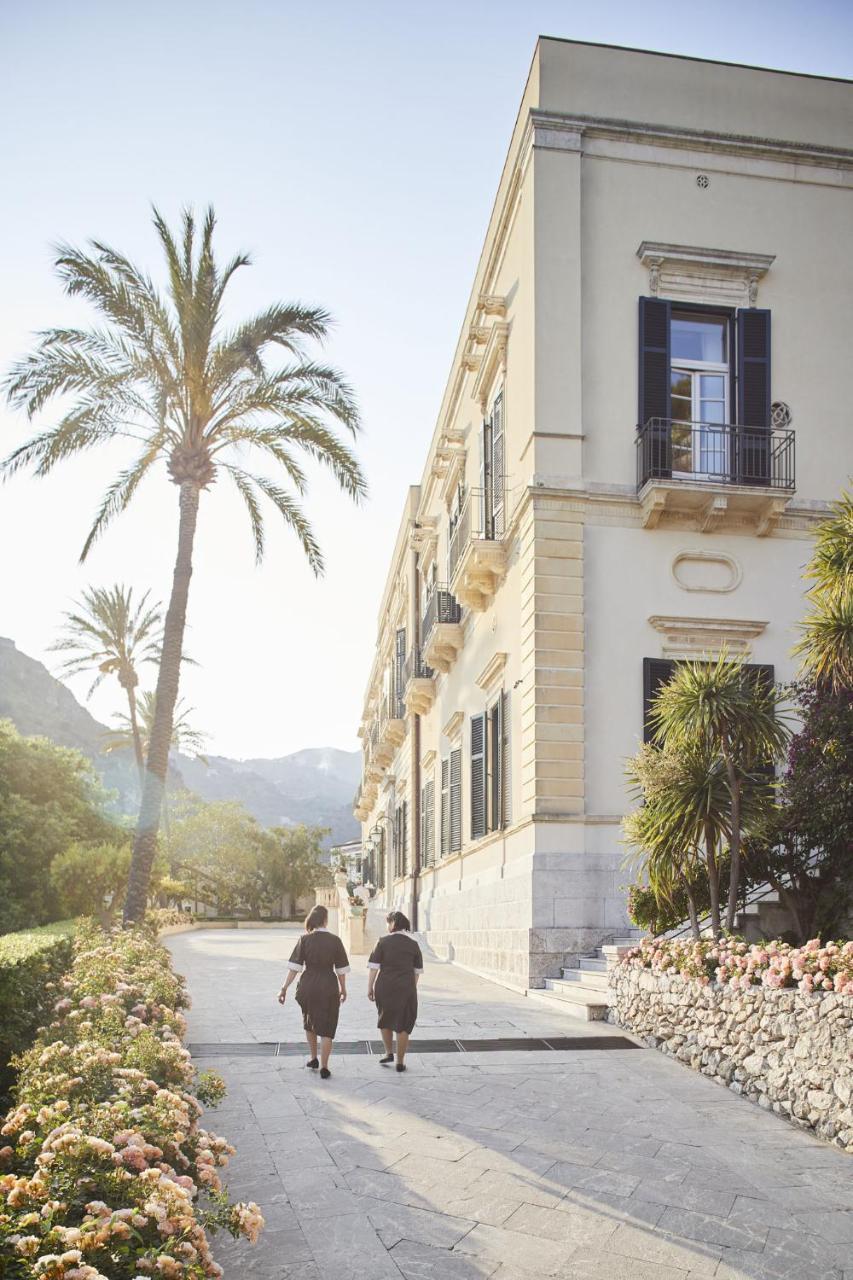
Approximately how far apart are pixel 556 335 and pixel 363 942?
13133 mm

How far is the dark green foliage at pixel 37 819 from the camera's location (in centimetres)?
2659

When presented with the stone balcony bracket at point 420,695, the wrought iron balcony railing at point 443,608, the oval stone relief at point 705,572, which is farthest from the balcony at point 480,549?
the stone balcony bracket at point 420,695

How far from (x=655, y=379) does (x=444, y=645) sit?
8.79m

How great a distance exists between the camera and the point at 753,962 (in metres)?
9.82

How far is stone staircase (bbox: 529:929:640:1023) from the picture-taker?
1320 centimetres

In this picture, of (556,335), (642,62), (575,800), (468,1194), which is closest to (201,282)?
(556,335)

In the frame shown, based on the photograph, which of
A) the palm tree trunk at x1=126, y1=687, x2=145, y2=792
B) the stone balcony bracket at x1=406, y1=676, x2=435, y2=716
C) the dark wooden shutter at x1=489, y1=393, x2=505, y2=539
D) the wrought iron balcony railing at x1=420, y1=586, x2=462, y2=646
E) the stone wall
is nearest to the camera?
the stone wall

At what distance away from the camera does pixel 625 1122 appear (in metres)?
8.70

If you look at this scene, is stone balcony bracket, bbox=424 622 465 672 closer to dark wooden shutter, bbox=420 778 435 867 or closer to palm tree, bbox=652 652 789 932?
dark wooden shutter, bbox=420 778 435 867

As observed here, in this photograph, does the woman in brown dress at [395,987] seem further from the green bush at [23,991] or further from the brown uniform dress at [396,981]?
the green bush at [23,991]

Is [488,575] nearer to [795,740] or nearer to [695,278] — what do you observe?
[695,278]

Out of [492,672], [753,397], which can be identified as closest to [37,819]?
[492,672]

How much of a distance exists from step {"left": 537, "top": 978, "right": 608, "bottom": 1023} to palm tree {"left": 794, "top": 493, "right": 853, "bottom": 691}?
4.48 meters

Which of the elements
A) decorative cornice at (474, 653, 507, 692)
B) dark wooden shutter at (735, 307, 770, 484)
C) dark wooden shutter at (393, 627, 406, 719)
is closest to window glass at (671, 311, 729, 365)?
dark wooden shutter at (735, 307, 770, 484)
